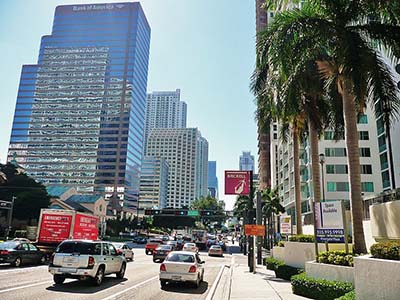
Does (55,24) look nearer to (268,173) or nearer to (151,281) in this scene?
(268,173)

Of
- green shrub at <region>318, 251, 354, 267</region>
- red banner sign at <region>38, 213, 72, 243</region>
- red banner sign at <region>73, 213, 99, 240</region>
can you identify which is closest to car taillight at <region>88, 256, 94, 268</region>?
green shrub at <region>318, 251, 354, 267</region>

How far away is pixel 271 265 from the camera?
78.4 ft

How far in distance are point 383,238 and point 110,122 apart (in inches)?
6098

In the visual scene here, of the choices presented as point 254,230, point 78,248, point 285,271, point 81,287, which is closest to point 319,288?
point 285,271

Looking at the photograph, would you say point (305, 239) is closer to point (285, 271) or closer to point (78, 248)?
point (285, 271)

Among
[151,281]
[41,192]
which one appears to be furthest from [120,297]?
[41,192]

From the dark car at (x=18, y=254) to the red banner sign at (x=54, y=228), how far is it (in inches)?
149

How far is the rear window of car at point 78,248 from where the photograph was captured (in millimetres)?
14234

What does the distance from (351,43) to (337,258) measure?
8161 millimetres

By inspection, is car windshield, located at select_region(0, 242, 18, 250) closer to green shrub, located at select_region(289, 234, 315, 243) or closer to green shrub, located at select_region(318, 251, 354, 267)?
green shrub, located at select_region(289, 234, 315, 243)

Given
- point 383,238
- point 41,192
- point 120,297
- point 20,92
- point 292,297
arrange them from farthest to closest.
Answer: point 20,92
point 41,192
point 383,238
point 292,297
point 120,297

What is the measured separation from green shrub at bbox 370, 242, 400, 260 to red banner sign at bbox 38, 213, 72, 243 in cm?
2343

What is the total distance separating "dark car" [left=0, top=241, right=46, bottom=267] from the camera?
1975 cm

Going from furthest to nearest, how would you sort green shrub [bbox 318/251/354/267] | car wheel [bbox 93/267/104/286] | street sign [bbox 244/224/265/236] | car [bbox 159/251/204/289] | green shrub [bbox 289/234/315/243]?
street sign [bbox 244/224/265/236] → green shrub [bbox 289/234/315/243] → car [bbox 159/251/204/289] → car wheel [bbox 93/267/104/286] → green shrub [bbox 318/251/354/267]
